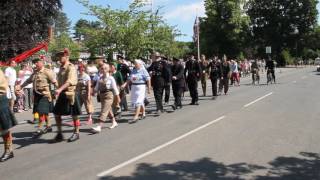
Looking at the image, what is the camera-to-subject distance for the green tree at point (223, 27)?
7388cm

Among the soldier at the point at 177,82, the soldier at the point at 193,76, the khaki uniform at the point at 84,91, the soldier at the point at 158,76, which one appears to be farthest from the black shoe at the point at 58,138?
the soldier at the point at 193,76

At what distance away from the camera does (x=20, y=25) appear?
124 ft

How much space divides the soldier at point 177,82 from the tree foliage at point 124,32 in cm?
1995

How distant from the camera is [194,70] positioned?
18.1m

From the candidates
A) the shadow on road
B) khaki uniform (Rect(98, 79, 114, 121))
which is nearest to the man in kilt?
the shadow on road

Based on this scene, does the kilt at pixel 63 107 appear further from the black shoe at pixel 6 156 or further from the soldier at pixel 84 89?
the soldier at pixel 84 89

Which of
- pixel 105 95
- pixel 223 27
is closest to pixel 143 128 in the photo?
pixel 105 95

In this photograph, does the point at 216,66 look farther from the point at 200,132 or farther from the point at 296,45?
the point at 296,45

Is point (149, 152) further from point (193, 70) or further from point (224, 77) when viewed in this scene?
point (224, 77)

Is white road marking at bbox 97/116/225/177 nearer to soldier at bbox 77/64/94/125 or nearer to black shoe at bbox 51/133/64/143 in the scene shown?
black shoe at bbox 51/133/64/143

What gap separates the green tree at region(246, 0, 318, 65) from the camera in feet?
278

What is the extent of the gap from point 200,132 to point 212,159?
277cm

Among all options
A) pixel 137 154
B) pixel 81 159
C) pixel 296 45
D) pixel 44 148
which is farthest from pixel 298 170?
pixel 296 45

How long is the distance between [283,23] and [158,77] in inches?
2927
